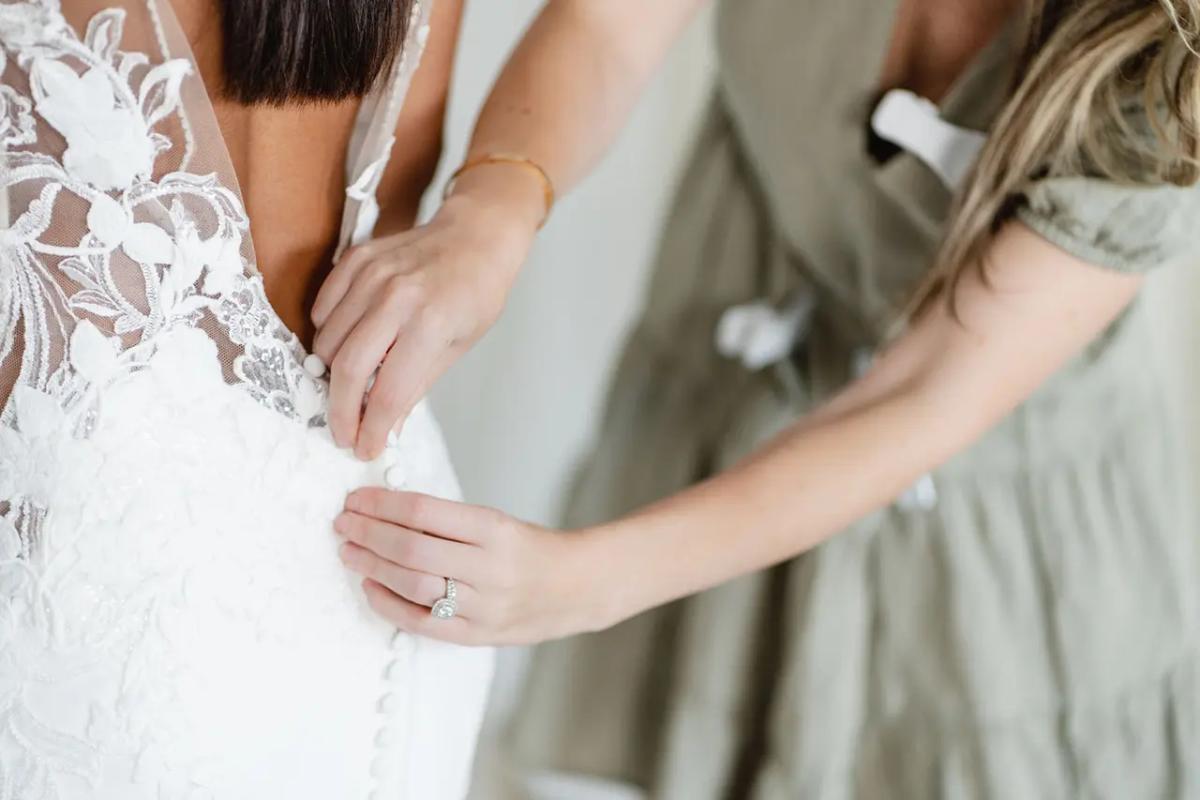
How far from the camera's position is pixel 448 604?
56 cm

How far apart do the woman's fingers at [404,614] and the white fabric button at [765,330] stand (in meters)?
0.45

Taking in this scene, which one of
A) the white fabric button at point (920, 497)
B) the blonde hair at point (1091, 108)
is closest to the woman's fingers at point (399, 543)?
the blonde hair at point (1091, 108)

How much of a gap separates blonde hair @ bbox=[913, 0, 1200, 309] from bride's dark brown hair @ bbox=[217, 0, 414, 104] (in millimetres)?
372

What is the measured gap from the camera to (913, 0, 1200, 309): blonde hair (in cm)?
63

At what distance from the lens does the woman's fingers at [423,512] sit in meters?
0.54

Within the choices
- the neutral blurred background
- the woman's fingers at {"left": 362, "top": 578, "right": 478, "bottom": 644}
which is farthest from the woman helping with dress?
the neutral blurred background

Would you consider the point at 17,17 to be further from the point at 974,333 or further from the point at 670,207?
the point at 670,207

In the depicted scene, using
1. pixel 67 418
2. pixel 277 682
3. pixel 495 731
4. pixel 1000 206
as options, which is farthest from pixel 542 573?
pixel 495 731

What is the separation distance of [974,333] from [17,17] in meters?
0.53

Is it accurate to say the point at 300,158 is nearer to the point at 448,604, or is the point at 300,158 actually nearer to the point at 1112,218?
the point at 448,604

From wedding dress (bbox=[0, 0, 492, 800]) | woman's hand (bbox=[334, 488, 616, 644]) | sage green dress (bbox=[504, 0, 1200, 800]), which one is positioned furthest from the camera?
sage green dress (bbox=[504, 0, 1200, 800])

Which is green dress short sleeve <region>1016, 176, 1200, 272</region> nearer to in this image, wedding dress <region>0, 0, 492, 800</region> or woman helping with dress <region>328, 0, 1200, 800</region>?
woman helping with dress <region>328, 0, 1200, 800</region>

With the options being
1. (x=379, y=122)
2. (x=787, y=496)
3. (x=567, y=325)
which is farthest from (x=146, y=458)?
(x=567, y=325)

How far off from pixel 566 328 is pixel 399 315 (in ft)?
3.33
